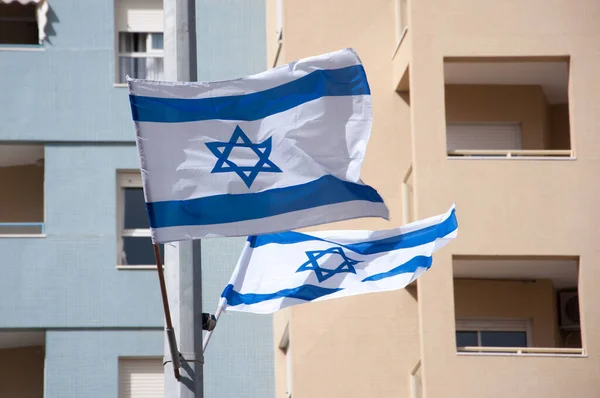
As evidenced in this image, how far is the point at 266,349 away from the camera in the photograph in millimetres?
22938

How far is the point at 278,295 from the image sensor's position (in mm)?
14578

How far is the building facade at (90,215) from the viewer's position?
22.9m

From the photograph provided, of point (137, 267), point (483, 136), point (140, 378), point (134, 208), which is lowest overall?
point (140, 378)

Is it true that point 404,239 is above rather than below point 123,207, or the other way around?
below

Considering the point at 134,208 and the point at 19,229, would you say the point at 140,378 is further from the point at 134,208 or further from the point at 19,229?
the point at 19,229

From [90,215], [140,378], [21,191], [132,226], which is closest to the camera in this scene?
[140,378]

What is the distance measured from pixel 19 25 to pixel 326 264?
12.2 metres

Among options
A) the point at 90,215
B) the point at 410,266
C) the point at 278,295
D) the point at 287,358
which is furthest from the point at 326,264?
the point at 90,215

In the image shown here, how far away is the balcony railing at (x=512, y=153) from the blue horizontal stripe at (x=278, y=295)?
6497 mm

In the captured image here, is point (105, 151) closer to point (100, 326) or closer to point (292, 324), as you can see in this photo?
point (100, 326)

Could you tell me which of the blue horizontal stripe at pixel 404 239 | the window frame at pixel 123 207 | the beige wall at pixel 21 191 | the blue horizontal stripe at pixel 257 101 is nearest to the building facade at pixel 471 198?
the window frame at pixel 123 207

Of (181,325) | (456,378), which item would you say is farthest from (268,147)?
(456,378)

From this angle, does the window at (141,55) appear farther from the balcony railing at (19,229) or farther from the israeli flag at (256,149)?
the israeli flag at (256,149)

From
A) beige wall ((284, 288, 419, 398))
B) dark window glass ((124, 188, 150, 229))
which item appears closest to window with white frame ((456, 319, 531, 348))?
beige wall ((284, 288, 419, 398))
